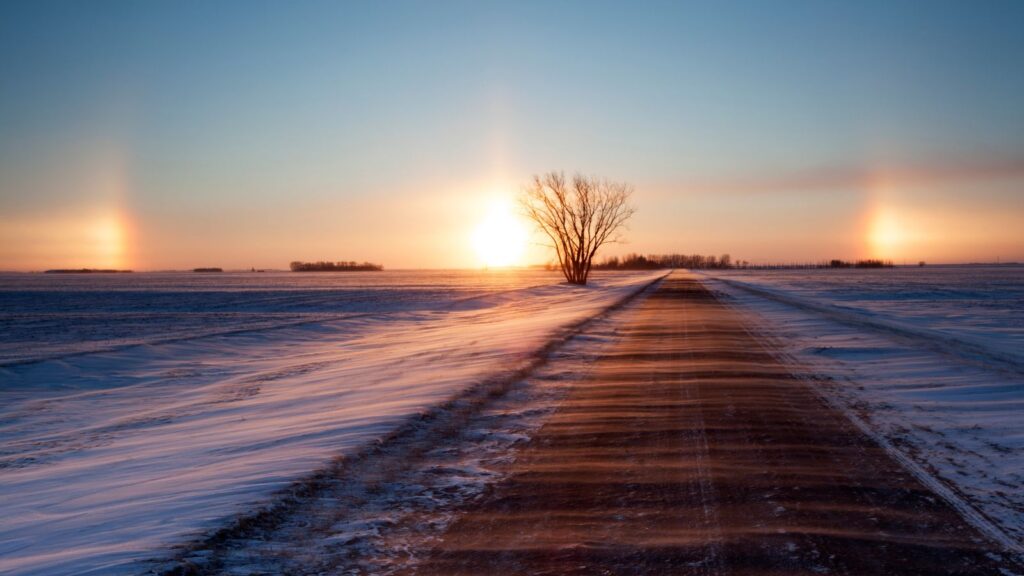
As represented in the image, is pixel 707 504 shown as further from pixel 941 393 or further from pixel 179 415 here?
pixel 179 415

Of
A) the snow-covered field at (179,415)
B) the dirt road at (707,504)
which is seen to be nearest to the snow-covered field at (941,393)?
the dirt road at (707,504)

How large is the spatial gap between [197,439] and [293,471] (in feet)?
7.97

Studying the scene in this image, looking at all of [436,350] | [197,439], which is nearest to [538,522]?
[197,439]

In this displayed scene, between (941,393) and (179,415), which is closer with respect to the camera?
(941,393)

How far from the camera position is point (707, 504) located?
495 centimetres

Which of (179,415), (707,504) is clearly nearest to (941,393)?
(707,504)

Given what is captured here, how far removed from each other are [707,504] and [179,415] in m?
7.28

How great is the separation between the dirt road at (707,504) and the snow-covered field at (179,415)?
1787 millimetres

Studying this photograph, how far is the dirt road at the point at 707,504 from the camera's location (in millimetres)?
3969

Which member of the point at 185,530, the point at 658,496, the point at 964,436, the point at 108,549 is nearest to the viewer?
the point at 108,549

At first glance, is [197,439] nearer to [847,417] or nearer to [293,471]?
[293,471]

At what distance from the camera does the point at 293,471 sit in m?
5.86

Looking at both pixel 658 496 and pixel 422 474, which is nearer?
pixel 658 496

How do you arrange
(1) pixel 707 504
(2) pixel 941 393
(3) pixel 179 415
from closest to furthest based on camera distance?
(1) pixel 707 504
(2) pixel 941 393
(3) pixel 179 415
